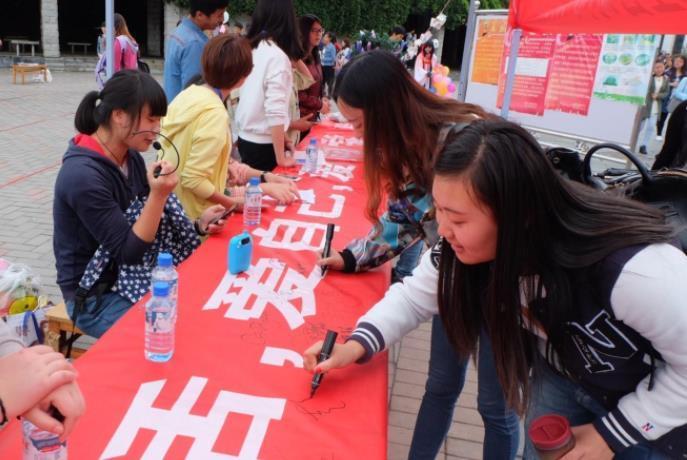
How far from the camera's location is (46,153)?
6.11 metres

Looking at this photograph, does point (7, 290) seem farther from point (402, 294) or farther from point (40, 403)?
point (402, 294)

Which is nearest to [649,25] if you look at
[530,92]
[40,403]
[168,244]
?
[168,244]

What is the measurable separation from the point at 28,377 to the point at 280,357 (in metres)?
0.58

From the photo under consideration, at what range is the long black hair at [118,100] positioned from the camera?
5.92ft

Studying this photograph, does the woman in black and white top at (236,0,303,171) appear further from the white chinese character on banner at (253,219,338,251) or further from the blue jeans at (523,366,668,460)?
the blue jeans at (523,366,668,460)

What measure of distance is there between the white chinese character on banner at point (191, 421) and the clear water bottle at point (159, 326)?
88mm

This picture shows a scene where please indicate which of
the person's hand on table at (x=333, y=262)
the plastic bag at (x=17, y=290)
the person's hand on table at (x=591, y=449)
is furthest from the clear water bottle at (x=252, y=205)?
the person's hand on table at (x=591, y=449)

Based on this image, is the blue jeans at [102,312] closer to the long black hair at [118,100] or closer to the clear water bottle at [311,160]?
the long black hair at [118,100]

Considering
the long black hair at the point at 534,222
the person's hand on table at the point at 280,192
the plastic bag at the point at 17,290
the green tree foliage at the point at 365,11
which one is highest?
the green tree foliage at the point at 365,11

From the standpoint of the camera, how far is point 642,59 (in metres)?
4.52

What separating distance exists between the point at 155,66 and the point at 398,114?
731 inches

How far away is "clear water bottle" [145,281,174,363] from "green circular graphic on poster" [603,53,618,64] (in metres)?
4.66

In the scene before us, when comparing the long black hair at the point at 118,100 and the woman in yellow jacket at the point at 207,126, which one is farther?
the woman in yellow jacket at the point at 207,126

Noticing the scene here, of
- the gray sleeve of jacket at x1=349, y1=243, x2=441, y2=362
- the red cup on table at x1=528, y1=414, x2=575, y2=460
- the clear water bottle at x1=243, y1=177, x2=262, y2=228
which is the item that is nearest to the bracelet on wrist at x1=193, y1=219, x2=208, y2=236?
the clear water bottle at x1=243, y1=177, x2=262, y2=228
